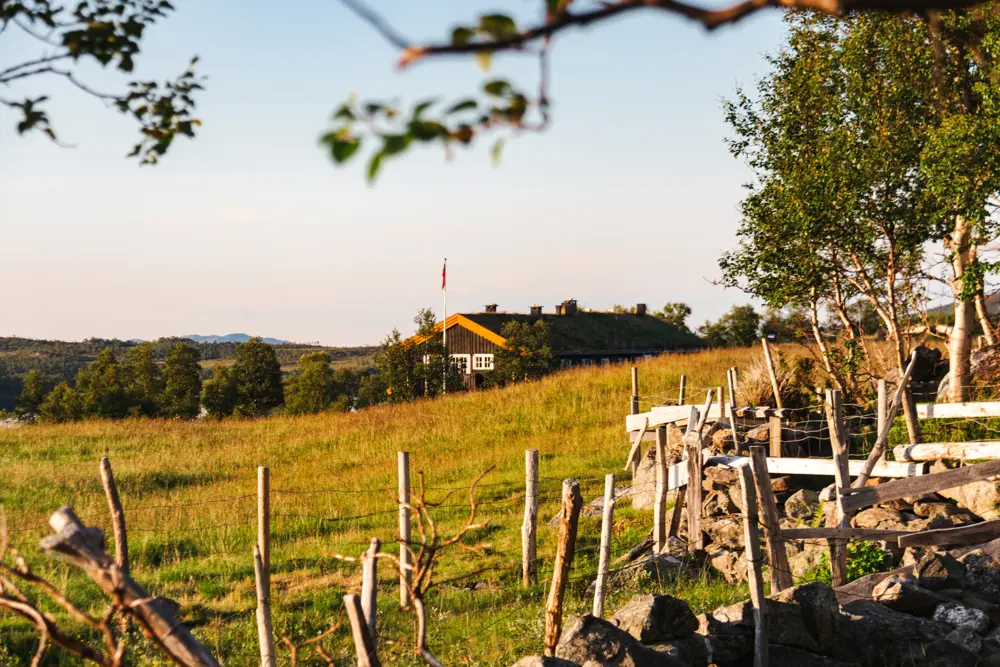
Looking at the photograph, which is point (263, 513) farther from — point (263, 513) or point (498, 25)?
point (498, 25)

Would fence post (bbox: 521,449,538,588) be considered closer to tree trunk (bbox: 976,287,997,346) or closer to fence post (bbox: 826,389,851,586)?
fence post (bbox: 826,389,851,586)

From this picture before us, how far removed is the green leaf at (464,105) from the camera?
1.69 m

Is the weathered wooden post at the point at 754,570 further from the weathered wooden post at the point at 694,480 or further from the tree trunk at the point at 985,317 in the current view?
the tree trunk at the point at 985,317

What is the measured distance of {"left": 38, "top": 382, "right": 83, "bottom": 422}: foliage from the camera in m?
66.4

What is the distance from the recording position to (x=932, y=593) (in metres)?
8.10

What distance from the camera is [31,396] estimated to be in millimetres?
75188

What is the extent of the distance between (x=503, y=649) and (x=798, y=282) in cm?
1356

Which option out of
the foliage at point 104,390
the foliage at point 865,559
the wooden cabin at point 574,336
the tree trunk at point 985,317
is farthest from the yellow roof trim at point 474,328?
the foliage at point 865,559

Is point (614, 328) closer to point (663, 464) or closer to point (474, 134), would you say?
point (663, 464)

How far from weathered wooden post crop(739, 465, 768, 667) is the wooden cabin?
142 ft

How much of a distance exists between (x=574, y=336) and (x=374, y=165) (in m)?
62.5

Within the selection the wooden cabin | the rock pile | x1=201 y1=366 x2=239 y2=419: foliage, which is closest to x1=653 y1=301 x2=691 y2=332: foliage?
the wooden cabin

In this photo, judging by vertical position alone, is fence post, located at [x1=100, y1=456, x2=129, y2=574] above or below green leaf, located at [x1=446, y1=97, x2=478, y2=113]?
below

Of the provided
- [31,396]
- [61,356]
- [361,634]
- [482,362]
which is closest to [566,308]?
[482,362]
